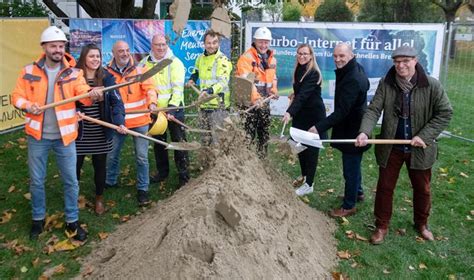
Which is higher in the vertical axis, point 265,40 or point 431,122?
point 265,40

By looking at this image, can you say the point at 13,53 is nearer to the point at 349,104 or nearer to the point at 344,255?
the point at 349,104

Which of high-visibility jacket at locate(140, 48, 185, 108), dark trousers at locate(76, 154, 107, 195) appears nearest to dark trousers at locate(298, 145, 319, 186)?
high-visibility jacket at locate(140, 48, 185, 108)

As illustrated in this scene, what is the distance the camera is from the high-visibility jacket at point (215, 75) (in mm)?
5707

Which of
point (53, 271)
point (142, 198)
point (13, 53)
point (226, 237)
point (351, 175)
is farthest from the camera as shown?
point (13, 53)

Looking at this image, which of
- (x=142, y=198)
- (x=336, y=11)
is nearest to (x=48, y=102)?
(x=142, y=198)

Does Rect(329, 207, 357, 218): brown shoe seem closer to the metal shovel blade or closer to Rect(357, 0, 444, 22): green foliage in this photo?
the metal shovel blade

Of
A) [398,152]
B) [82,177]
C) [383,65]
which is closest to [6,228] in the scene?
[82,177]

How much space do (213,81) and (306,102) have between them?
112 centimetres

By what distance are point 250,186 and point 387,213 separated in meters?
1.54

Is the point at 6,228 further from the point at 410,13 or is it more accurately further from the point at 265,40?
the point at 410,13

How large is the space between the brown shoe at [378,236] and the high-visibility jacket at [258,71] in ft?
6.63

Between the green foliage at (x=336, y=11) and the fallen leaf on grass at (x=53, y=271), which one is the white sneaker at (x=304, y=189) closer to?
the fallen leaf on grass at (x=53, y=271)

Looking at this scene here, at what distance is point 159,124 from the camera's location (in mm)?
5559

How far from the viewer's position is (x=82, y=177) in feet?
21.3
